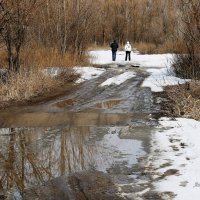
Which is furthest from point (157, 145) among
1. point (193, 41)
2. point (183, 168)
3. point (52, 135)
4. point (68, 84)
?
point (68, 84)

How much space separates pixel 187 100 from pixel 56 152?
5322 millimetres

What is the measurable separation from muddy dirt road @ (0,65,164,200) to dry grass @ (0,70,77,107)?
1.05 m

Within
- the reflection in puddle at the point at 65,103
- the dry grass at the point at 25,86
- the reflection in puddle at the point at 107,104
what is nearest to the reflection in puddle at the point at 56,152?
the reflection in puddle at the point at 107,104

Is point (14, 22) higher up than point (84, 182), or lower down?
higher up

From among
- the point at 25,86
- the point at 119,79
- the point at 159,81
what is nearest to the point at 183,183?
the point at 25,86

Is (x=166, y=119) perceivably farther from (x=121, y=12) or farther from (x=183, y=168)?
(x=121, y=12)

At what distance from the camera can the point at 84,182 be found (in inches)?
249

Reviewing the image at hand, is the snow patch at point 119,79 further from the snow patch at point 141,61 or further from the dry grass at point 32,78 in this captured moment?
the snow patch at point 141,61

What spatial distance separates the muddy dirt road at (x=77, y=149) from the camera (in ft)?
20.0

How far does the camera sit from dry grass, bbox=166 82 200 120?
11.1m

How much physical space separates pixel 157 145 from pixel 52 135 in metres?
2.31

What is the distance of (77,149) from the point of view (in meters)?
8.10

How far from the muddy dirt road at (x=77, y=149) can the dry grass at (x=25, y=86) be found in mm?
1050

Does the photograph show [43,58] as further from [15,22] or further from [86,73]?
[15,22]
